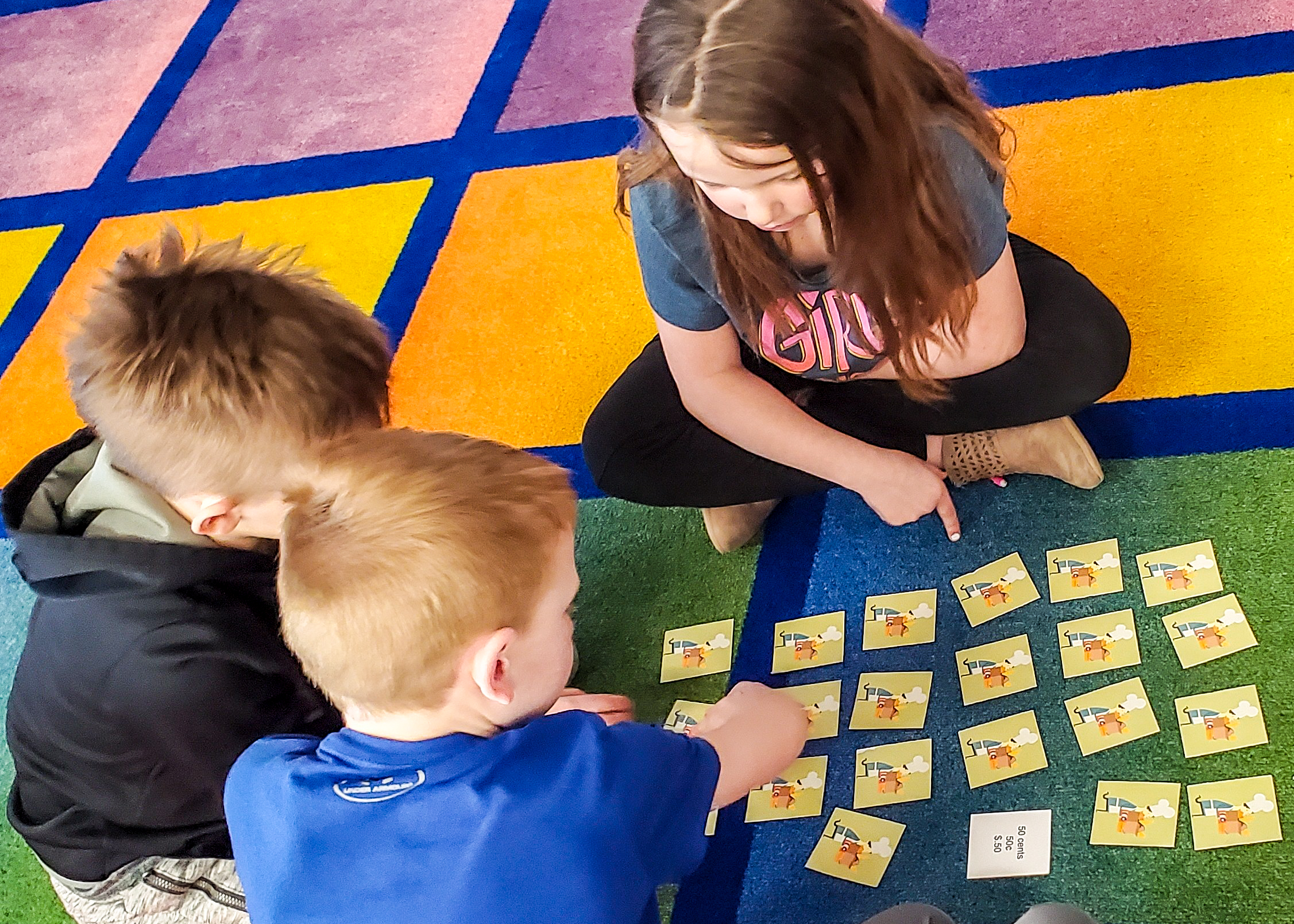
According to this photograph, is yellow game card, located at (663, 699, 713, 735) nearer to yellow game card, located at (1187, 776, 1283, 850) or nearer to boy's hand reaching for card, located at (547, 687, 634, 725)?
boy's hand reaching for card, located at (547, 687, 634, 725)

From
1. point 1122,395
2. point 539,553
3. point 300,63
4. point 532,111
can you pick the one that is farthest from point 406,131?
point 539,553

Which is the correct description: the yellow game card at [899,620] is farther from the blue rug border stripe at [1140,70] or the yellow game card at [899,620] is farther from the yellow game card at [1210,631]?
the blue rug border stripe at [1140,70]

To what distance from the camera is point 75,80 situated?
3.18m

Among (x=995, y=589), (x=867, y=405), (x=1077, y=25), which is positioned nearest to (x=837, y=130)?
(x=867, y=405)

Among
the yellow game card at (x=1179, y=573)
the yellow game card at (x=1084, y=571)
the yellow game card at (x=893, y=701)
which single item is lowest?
the yellow game card at (x=893, y=701)

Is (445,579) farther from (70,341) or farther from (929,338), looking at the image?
(929,338)

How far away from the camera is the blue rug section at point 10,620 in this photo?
189cm

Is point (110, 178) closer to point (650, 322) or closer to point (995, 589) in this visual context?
point (650, 322)

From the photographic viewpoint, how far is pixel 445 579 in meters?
0.95

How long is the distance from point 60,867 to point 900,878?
97 cm

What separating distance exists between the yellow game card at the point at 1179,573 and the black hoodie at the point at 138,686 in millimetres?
1012

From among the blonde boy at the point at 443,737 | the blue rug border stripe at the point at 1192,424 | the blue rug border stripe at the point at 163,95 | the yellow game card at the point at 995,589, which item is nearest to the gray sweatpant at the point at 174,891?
the blonde boy at the point at 443,737

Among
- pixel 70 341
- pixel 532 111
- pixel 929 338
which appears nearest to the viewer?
pixel 70 341

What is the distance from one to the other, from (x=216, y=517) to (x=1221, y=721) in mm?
1128
